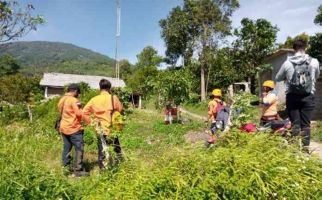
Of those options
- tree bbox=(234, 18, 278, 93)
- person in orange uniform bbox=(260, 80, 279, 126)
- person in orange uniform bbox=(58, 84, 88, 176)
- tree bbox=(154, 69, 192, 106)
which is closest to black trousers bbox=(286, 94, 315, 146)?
person in orange uniform bbox=(260, 80, 279, 126)

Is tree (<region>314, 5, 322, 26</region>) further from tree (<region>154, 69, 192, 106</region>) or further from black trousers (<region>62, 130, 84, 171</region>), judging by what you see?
black trousers (<region>62, 130, 84, 171</region>)

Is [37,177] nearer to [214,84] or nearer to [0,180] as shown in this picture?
[0,180]

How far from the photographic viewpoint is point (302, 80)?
6.53 metres

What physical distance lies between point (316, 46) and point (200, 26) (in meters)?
16.2

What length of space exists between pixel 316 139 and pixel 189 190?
1041cm

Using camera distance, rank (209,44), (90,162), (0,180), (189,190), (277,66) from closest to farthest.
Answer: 1. (189,190)
2. (0,180)
3. (90,162)
4. (277,66)
5. (209,44)

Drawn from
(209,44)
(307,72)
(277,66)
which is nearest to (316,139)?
(307,72)

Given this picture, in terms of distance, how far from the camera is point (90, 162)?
951 cm

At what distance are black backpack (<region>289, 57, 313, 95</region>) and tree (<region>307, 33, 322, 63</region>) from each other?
26.7m

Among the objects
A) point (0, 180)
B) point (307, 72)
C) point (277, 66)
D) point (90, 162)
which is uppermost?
point (277, 66)

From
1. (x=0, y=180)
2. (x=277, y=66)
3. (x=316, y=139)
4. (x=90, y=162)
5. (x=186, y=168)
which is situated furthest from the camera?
(x=277, y=66)

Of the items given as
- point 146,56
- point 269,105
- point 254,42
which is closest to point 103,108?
point 269,105

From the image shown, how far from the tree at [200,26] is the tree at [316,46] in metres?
13.5

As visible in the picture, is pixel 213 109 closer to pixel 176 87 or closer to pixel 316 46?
pixel 176 87
